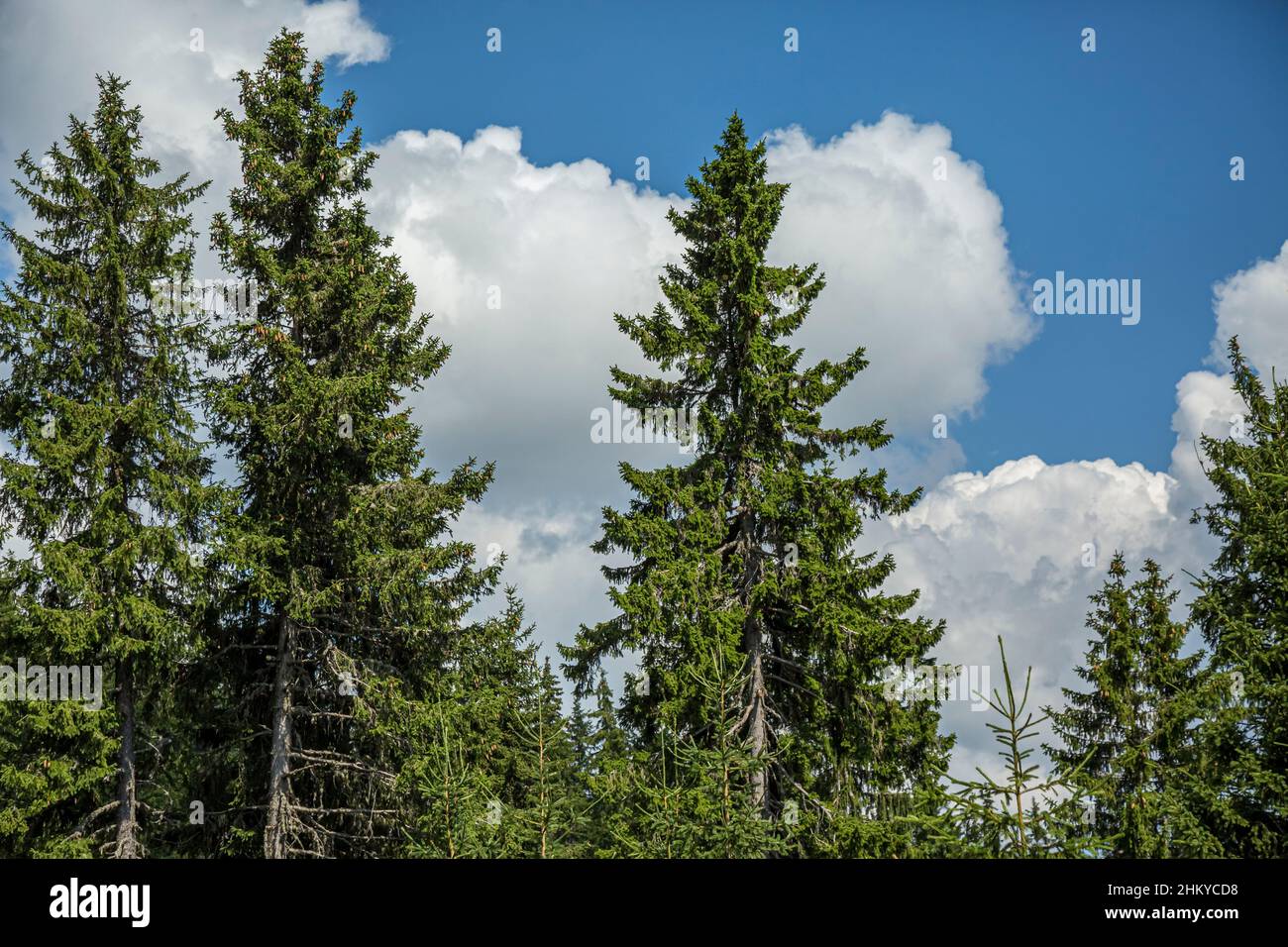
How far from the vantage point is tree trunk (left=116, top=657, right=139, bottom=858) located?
19.0 metres

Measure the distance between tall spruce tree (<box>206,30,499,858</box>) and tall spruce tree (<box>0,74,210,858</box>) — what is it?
4.16 feet

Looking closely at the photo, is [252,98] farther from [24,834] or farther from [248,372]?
[24,834]

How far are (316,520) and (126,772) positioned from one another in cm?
580

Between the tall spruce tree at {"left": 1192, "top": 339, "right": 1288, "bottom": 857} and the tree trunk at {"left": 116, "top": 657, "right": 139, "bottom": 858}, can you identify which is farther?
the tree trunk at {"left": 116, "top": 657, "right": 139, "bottom": 858}

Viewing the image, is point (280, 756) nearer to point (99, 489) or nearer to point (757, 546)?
point (99, 489)

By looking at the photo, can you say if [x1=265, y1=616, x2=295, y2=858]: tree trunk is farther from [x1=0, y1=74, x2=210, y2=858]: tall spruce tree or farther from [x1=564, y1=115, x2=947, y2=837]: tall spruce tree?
[x1=564, y1=115, x2=947, y2=837]: tall spruce tree

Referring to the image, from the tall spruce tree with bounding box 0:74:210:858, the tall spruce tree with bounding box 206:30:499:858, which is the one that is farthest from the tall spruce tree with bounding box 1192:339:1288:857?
the tall spruce tree with bounding box 0:74:210:858

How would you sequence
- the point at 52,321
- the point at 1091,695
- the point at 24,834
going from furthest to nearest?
the point at 1091,695
the point at 52,321
the point at 24,834

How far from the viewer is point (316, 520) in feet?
65.5

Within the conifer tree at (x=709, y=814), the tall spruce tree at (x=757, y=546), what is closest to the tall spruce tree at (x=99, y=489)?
the tall spruce tree at (x=757, y=546)
